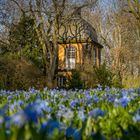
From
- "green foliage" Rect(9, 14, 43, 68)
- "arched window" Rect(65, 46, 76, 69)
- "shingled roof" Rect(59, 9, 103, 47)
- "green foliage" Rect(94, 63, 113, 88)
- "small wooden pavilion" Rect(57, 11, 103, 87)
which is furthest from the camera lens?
"arched window" Rect(65, 46, 76, 69)

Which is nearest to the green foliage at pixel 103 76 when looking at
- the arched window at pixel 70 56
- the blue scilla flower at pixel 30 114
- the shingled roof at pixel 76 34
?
the shingled roof at pixel 76 34

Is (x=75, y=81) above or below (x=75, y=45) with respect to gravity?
below

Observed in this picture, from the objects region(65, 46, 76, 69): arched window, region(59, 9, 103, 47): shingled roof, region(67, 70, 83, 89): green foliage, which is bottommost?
region(67, 70, 83, 89): green foliage

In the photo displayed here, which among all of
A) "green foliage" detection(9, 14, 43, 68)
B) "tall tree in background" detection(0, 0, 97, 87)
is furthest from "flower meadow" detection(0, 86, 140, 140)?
"green foliage" detection(9, 14, 43, 68)

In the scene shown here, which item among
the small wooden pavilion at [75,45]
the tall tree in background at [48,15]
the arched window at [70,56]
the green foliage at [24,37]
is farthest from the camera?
the arched window at [70,56]

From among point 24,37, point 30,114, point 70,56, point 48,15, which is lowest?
point 30,114

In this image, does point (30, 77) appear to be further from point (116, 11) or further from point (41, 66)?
point (116, 11)

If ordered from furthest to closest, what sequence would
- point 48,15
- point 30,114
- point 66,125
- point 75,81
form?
point 48,15 → point 75,81 → point 66,125 → point 30,114

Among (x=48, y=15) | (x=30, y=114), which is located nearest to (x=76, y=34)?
(x=48, y=15)

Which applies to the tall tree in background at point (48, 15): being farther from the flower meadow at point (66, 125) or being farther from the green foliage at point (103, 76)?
the flower meadow at point (66, 125)

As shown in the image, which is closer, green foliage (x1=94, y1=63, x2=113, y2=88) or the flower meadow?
the flower meadow

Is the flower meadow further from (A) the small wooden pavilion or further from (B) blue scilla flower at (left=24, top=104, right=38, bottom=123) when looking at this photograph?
(A) the small wooden pavilion

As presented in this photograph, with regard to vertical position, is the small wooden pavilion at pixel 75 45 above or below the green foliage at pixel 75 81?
above

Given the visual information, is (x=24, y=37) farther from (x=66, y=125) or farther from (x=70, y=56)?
(x=66, y=125)
